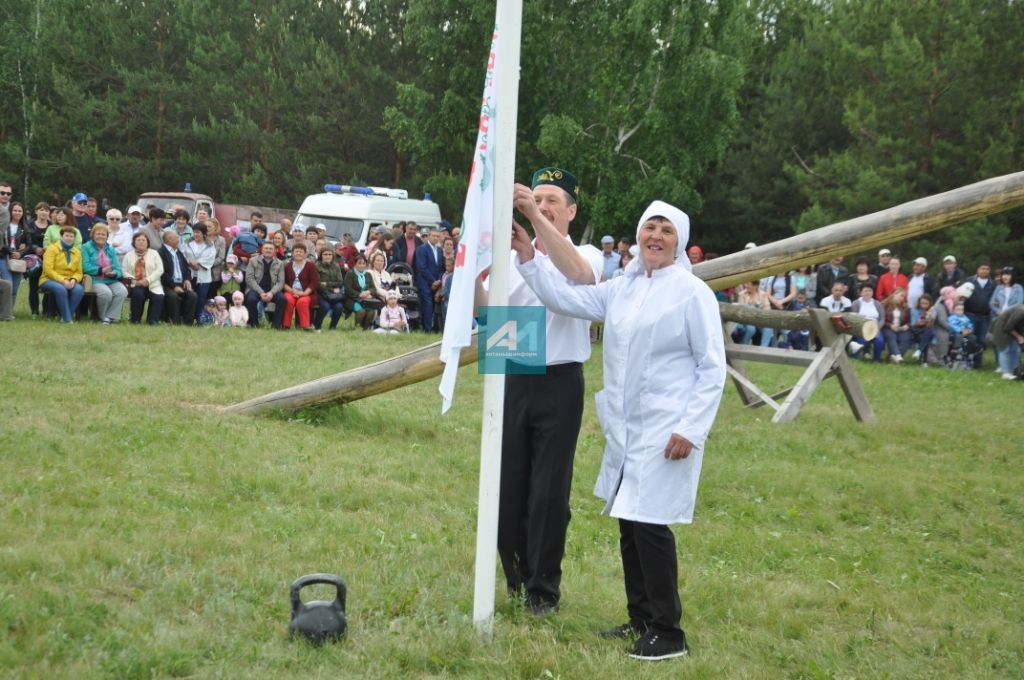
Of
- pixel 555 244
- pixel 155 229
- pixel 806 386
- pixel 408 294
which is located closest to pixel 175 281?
pixel 155 229

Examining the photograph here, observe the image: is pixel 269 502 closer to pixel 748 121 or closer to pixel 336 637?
pixel 336 637

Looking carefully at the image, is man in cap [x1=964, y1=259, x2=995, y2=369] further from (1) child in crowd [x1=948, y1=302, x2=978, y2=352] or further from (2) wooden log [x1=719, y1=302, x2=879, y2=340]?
(2) wooden log [x1=719, y1=302, x2=879, y2=340]

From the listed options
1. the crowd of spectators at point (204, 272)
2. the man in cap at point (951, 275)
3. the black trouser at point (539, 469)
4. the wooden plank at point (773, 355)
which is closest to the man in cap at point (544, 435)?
the black trouser at point (539, 469)

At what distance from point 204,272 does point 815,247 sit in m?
10.7

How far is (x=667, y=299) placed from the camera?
4.83 meters

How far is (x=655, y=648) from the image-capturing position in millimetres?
4863

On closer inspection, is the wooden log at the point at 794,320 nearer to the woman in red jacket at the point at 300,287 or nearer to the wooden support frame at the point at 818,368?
the wooden support frame at the point at 818,368

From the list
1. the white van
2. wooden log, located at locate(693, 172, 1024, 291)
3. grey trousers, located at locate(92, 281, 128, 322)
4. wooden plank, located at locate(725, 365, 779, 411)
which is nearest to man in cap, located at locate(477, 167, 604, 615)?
wooden log, located at locate(693, 172, 1024, 291)

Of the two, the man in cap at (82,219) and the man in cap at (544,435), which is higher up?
the man in cap at (82,219)

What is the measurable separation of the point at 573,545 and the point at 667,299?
7.86ft

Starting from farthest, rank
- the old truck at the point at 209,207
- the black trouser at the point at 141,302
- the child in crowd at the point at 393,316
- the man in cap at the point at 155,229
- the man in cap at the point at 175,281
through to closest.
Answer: the old truck at the point at 209,207 → the child in crowd at the point at 393,316 → the man in cap at the point at 155,229 → the man in cap at the point at 175,281 → the black trouser at the point at 141,302

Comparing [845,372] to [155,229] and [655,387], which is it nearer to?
[655,387]

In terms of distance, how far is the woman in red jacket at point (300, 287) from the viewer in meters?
17.8

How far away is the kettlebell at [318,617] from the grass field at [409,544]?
3.5 inches
